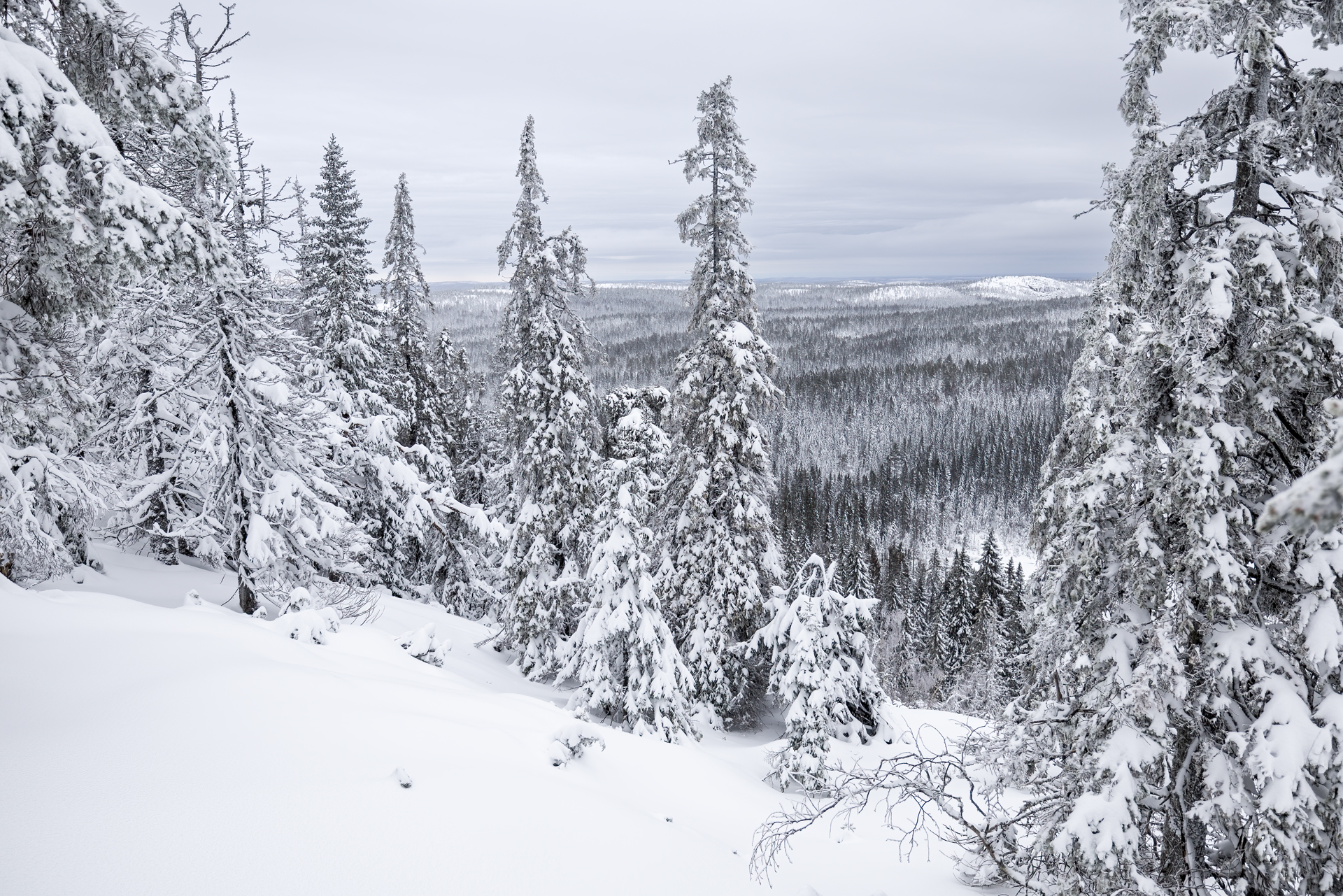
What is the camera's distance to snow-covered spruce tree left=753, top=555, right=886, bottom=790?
47.8ft

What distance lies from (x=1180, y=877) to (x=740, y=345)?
1198 centimetres

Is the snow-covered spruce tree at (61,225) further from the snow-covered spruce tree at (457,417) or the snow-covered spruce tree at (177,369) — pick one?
the snow-covered spruce tree at (457,417)

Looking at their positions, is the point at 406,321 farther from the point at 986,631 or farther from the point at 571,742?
the point at 986,631

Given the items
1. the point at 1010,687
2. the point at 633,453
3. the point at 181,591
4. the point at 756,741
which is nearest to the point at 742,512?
the point at 633,453

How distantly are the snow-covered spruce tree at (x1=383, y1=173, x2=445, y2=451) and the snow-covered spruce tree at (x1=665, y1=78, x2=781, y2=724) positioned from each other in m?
10.2

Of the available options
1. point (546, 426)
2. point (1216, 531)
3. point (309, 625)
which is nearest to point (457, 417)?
point (546, 426)

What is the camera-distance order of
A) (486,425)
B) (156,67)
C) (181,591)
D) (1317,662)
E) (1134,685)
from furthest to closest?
(486,425)
(181,591)
(156,67)
(1134,685)
(1317,662)

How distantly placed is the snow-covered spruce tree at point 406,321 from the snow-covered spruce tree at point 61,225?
1238 centimetres

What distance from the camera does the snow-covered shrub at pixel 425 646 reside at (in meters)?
11.0

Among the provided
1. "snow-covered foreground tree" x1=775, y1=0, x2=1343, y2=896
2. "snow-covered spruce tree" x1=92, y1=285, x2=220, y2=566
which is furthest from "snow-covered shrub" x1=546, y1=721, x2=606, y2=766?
"snow-covered spruce tree" x1=92, y1=285, x2=220, y2=566

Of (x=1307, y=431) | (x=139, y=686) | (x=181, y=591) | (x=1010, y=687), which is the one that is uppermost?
(x=1307, y=431)

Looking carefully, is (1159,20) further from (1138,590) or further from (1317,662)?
(1317,662)

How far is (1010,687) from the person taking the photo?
38.5 m

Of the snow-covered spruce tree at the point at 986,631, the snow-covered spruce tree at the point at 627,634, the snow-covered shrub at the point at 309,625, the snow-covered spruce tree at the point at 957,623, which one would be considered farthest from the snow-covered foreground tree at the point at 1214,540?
the snow-covered spruce tree at the point at 957,623
